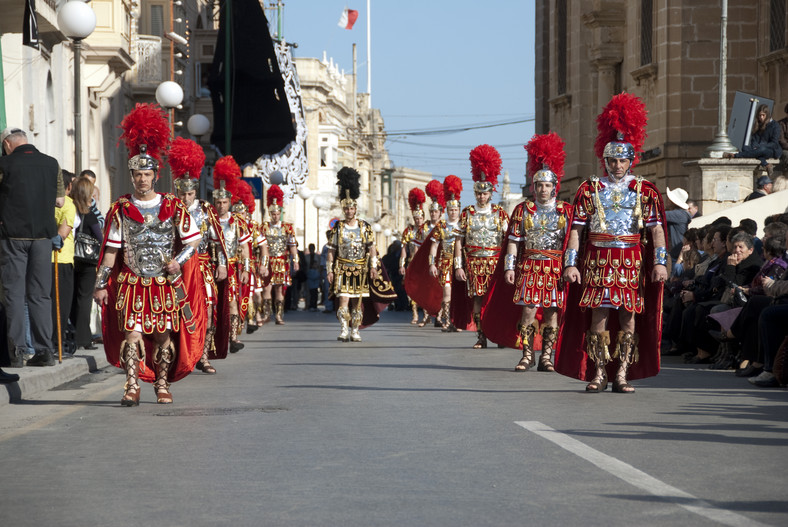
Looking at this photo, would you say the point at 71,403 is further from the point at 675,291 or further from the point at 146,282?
the point at 675,291

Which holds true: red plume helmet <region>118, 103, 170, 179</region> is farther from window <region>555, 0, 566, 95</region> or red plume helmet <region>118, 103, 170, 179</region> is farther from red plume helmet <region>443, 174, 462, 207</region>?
window <region>555, 0, 566, 95</region>

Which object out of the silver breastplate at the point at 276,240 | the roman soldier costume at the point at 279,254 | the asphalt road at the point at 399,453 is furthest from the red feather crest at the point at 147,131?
the silver breastplate at the point at 276,240

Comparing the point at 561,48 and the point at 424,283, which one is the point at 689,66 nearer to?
the point at 424,283

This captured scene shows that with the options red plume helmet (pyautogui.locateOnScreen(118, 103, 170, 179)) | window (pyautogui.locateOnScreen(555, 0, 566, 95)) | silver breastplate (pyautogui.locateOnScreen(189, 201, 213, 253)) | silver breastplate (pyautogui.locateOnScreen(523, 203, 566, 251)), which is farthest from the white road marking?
window (pyautogui.locateOnScreen(555, 0, 566, 95))

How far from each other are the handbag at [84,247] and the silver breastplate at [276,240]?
1224cm

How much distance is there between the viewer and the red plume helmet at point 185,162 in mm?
15453

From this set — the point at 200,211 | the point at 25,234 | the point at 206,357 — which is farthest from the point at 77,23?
the point at 206,357

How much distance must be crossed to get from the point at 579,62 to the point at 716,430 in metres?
34.9

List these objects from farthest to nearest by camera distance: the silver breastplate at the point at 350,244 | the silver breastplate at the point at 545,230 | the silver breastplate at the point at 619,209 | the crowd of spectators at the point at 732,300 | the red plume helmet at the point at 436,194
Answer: the red plume helmet at the point at 436,194 → the silver breastplate at the point at 350,244 → the silver breastplate at the point at 545,230 → the crowd of spectators at the point at 732,300 → the silver breastplate at the point at 619,209

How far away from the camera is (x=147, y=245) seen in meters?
11.8

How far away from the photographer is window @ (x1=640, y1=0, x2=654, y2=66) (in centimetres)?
3497

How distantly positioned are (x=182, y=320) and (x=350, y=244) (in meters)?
9.45

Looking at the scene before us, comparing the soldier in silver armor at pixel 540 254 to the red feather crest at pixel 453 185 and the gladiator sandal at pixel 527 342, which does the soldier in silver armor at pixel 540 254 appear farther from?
the red feather crest at pixel 453 185

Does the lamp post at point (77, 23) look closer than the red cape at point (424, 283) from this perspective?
Yes
